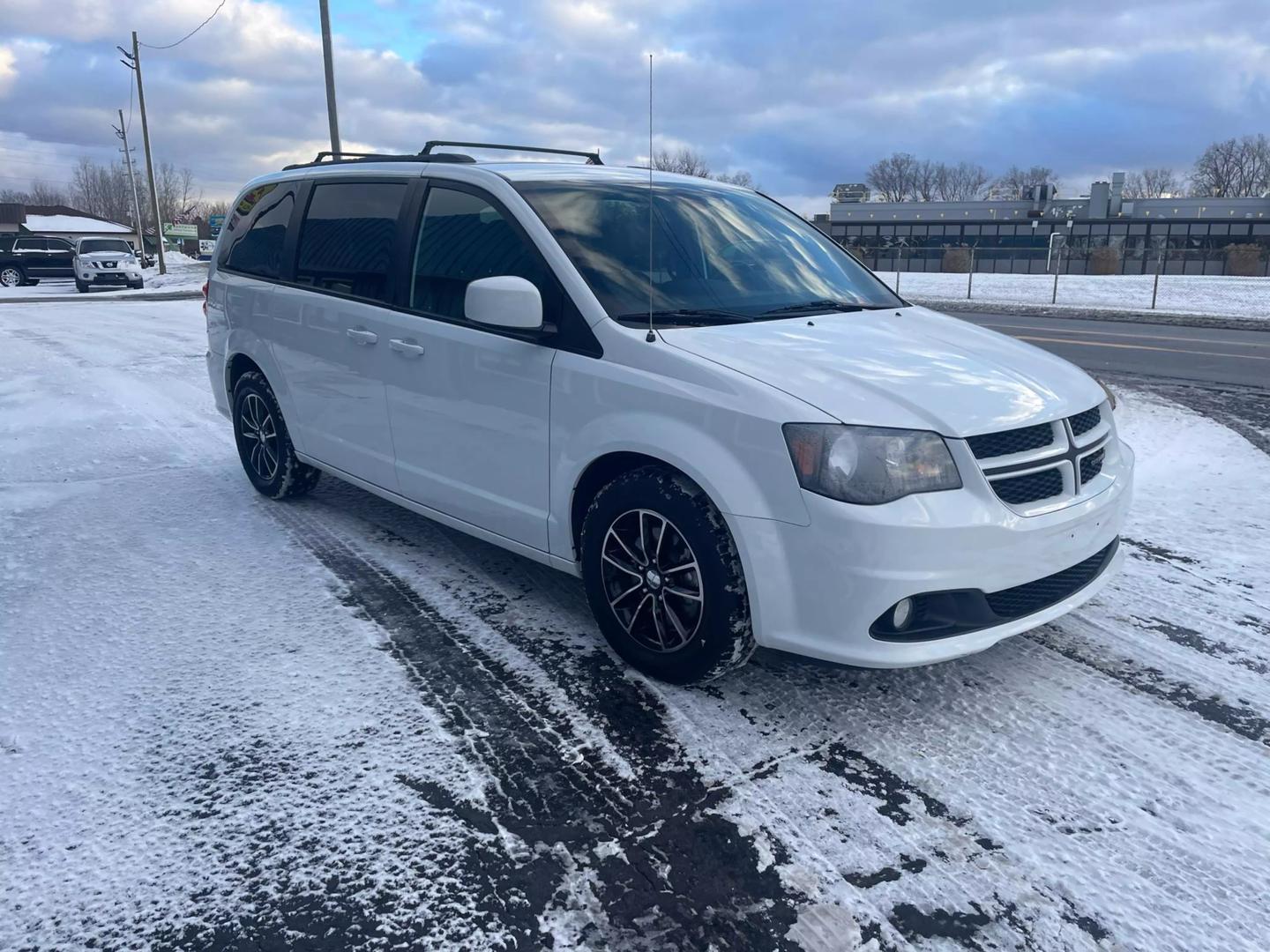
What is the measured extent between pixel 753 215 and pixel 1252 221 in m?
64.3

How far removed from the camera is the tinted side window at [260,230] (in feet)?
17.8

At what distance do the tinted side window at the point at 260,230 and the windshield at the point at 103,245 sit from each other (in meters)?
30.3

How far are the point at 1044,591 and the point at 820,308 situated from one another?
152cm

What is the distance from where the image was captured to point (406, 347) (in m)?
4.28

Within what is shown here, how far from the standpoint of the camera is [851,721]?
3207 millimetres

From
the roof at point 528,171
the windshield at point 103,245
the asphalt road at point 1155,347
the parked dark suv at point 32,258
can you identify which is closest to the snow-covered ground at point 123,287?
the parked dark suv at point 32,258

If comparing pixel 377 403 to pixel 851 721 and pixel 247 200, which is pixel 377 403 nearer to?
pixel 247 200

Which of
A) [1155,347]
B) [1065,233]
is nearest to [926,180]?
[1065,233]

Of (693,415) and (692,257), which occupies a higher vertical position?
(692,257)

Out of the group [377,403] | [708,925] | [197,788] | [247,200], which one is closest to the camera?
[708,925]

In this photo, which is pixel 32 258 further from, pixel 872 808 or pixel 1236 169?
pixel 1236 169

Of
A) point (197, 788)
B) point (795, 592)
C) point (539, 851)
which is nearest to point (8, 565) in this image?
point (197, 788)

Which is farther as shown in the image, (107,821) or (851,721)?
(851,721)

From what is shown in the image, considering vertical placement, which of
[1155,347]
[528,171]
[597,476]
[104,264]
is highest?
[528,171]
